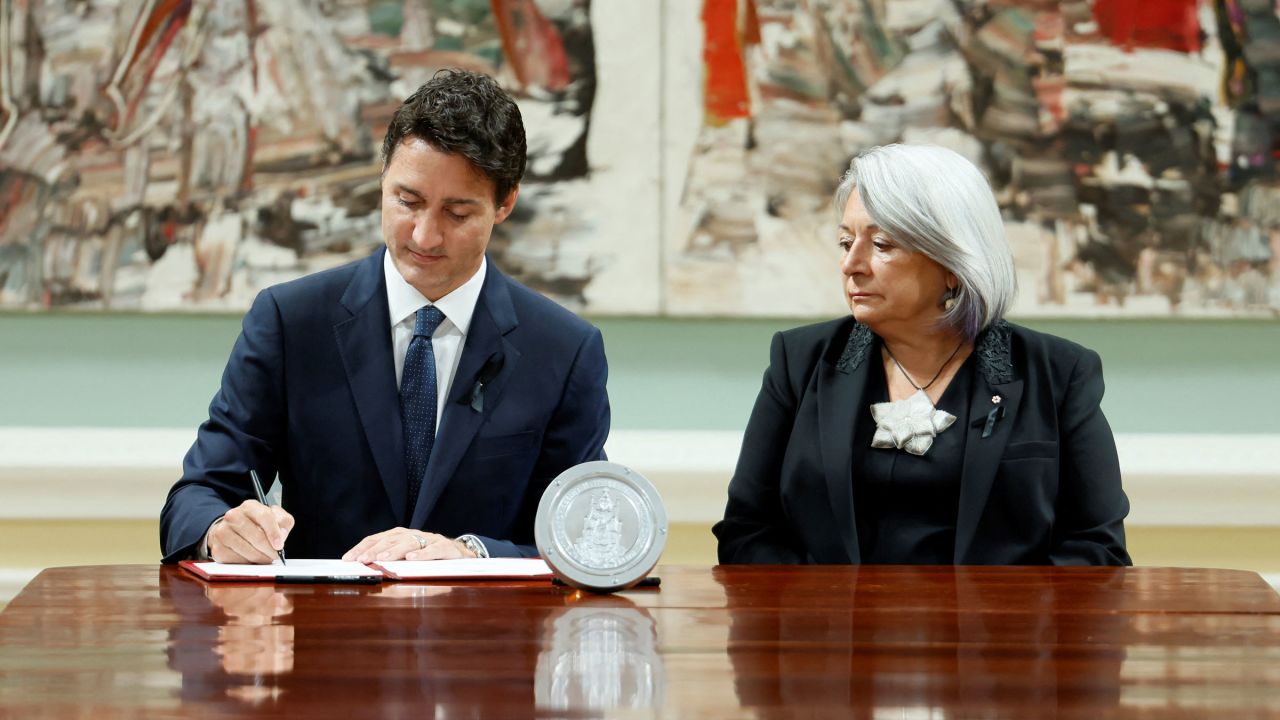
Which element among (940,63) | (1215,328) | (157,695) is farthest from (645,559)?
(1215,328)

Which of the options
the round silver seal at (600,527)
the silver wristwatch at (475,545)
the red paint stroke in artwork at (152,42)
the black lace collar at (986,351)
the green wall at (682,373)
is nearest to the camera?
the round silver seal at (600,527)

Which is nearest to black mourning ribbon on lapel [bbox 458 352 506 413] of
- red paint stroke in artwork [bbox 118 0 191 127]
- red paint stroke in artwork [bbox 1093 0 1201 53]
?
red paint stroke in artwork [bbox 118 0 191 127]

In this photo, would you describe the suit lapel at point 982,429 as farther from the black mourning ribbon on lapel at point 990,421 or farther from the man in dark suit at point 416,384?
the man in dark suit at point 416,384

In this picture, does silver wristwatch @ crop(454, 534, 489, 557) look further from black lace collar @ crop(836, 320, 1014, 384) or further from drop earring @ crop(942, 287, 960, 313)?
drop earring @ crop(942, 287, 960, 313)

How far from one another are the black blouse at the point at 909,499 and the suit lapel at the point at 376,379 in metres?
0.92

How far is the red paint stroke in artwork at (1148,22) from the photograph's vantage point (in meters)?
4.11

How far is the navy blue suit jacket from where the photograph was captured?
9.02ft

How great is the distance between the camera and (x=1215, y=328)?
4.24 metres

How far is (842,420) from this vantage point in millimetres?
2930

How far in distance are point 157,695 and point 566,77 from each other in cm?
288

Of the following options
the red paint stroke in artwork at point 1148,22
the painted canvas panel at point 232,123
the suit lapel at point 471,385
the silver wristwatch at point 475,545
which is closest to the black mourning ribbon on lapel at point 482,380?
the suit lapel at point 471,385

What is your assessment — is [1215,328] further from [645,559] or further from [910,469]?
[645,559]

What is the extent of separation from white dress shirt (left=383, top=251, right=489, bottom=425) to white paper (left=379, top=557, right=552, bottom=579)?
0.51 m

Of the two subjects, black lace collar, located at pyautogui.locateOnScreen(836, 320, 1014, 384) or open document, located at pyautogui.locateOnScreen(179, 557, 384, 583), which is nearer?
open document, located at pyautogui.locateOnScreen(179, 557, 384, 583)
